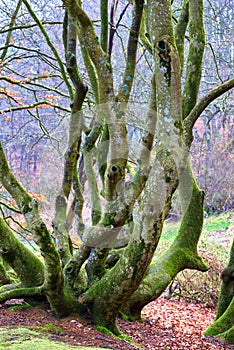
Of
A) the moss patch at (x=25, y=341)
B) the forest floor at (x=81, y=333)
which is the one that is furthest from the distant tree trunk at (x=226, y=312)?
the moss patch at (x=25, y=341)

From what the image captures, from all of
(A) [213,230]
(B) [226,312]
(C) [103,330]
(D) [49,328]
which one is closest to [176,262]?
(B) [226,312]

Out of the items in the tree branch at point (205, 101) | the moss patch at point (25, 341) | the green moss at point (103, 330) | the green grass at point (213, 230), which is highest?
the tree branch at point (205, 101)

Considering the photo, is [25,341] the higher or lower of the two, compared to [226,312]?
higher

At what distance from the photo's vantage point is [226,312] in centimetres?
A: 556

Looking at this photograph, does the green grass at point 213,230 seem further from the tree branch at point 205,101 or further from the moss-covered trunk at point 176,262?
the tree branch at point 205,101

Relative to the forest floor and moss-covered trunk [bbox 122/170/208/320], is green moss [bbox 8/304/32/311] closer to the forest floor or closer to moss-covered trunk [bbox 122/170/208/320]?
the forest floor

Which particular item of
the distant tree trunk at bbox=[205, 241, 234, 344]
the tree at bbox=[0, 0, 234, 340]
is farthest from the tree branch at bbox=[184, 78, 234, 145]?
the distant tree trunk at bbox=[205, 241, 234, 344]

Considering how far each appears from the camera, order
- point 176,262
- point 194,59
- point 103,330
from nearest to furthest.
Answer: point 103,330 → point 194,59 → point 176,262

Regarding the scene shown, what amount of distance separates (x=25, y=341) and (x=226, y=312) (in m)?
3.54

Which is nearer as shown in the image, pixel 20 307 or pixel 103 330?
pixel 103 330

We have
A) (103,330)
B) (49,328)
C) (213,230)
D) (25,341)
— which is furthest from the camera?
(213,230)

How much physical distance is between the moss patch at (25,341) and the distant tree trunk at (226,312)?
2.96m

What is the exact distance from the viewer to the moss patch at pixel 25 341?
2736mm

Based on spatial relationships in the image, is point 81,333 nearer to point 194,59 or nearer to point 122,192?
point 122,192
